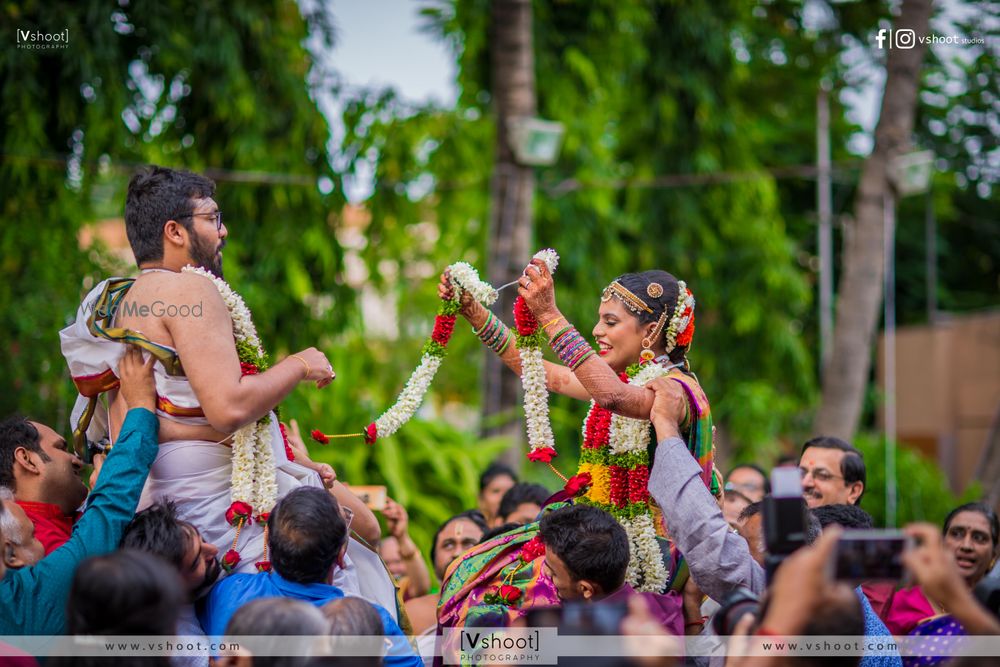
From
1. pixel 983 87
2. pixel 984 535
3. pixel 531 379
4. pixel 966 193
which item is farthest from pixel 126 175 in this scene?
pixel 966 193

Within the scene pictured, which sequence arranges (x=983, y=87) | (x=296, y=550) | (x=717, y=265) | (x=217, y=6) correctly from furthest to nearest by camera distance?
(x=717, y=265) < (x=983, y=87) < (x=217, y=6) < (x=296, y=550)

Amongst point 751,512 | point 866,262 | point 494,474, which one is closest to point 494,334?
point 751,512

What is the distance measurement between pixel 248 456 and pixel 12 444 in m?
0.97

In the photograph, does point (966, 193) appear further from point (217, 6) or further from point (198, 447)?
point (198, 447)

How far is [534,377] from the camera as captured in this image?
461cm

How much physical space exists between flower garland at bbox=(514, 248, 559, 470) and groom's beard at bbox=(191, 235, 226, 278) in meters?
1.26

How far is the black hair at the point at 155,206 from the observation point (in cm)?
388

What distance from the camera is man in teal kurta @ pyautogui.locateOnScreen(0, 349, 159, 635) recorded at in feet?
11.4

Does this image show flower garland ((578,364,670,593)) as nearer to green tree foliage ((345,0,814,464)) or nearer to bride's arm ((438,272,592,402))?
bride's arm ((438,272,592,402))

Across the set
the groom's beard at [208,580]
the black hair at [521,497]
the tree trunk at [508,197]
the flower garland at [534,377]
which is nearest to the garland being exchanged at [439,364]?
the flower garland at [534,377]

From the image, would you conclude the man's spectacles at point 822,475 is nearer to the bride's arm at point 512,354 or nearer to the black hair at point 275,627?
the bride's arm at point 512,354

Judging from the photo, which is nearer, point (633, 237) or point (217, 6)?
point (217, 6)

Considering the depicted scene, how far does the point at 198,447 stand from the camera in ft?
12.6

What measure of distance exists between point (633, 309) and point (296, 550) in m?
1.67
